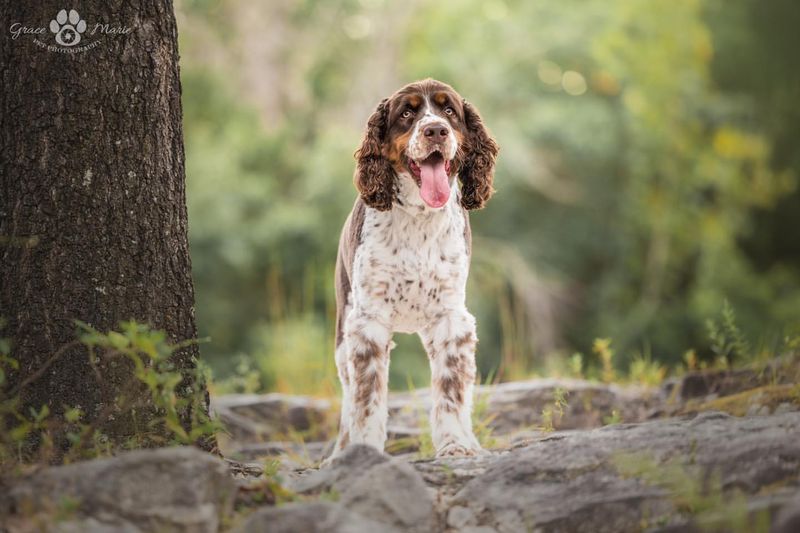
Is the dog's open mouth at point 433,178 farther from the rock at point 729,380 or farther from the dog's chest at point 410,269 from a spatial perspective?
the rock at point 729,380

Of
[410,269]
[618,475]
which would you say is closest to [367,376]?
[410,269]

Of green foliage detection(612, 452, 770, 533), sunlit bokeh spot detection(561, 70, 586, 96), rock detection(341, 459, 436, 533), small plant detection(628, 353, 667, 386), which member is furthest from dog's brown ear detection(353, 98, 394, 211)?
sunlit bokeh spot detection(561, 70, 586, 96)

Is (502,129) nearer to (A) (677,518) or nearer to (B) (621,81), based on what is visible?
(B) (621,81)

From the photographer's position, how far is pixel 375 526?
9.46 feet

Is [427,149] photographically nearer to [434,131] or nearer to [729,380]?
[434,131]

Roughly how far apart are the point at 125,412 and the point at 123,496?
0.88 meters

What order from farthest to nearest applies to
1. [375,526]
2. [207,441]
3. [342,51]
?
[342,51] < [207,441] < [375,526]

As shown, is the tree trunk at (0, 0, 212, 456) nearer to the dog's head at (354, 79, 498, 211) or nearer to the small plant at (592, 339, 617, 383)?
the dog's head at (354, 79, 498, 211)

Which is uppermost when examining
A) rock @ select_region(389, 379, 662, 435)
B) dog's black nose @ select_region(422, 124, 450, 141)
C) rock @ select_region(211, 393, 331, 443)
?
dog's black nose @ select_region(422, 124, 450, 141)

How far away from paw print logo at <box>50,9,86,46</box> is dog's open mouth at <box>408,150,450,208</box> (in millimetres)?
1683

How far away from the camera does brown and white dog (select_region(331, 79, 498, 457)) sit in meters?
4.44

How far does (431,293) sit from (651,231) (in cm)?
1448

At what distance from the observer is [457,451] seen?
4176mm

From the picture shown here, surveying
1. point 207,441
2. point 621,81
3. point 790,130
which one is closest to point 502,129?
point 621,81
